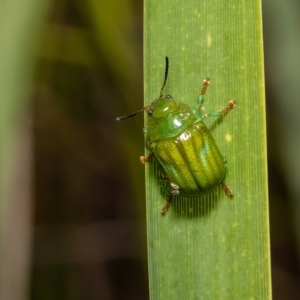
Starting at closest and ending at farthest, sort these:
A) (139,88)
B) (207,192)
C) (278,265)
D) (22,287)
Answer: (207,192), (22,287), (139,88), (278,265)

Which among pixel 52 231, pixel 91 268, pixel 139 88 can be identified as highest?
pixel 139 88

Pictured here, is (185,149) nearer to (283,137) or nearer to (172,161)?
(172,161)

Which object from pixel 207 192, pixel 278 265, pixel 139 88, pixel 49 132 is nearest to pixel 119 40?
pixel 139 88

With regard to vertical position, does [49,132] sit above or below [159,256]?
above

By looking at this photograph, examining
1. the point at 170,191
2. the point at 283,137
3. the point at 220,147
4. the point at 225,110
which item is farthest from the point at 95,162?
the point at 225,110

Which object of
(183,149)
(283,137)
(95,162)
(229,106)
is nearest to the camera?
(229,106)

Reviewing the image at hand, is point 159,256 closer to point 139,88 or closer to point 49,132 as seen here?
point 139,88
